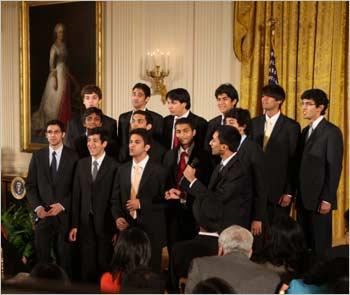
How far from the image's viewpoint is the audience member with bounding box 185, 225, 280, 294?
3771 millimetres

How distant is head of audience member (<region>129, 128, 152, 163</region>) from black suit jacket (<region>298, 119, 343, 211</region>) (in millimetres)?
1332

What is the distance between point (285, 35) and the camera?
809cm

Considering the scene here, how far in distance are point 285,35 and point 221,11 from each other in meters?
0.89

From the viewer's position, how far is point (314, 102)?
19.7 ft

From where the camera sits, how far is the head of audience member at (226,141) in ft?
17.5

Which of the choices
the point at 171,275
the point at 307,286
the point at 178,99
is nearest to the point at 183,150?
the point at 178,99

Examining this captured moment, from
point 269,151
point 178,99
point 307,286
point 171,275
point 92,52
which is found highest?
point 92,52

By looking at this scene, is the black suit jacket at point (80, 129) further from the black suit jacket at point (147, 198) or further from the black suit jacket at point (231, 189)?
the black suit jacket at point (231, 189)

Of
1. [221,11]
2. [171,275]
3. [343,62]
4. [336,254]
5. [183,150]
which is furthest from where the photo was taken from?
[221,11]

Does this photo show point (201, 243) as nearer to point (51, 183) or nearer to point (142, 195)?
point (142, 195)

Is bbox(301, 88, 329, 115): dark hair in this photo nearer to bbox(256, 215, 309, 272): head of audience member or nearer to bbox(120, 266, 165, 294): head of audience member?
bbox(256, 215, 309, 272): head of audience member

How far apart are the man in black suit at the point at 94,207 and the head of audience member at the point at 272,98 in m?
1.44

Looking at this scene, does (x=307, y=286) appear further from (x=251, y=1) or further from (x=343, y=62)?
(x=251, y=1)

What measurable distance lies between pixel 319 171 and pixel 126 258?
2349 millimetres
